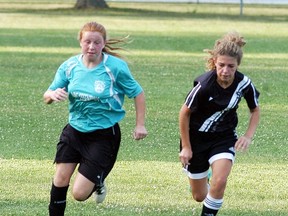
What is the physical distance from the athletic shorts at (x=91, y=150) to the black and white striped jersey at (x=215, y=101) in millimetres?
637

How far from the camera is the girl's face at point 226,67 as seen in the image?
8.30 metres

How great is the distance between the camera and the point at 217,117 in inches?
336

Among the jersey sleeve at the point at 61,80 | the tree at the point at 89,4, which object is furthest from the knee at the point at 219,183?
the tree at the point at 89,4

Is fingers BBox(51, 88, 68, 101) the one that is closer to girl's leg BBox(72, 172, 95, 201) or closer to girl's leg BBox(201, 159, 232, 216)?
girl's leg BBox(72, 172, 95, 201)

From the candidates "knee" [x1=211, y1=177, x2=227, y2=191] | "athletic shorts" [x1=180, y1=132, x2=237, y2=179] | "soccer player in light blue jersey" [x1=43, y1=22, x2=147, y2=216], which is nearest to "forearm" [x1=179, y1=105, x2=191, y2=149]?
"athletic shorts" [x1=180, y1=132, x2=237, y2=179]

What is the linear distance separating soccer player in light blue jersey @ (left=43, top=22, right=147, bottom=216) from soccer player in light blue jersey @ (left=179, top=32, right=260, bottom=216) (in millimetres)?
409

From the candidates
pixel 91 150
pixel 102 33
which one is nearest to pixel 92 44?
pixel 102 33

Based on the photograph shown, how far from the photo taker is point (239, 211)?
9219 mm

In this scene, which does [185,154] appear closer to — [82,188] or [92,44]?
[82,188]

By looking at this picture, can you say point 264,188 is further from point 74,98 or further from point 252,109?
point 74,98

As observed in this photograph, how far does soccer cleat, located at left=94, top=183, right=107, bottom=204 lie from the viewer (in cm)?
888

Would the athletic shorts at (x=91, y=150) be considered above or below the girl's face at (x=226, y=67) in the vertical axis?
below

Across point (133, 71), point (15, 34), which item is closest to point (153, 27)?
point (15, 34)

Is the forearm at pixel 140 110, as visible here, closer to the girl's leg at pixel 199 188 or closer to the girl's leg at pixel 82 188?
the girl's leg at pixel 82 188
